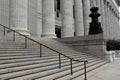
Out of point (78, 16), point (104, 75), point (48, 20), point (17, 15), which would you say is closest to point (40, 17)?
point (78, 16)

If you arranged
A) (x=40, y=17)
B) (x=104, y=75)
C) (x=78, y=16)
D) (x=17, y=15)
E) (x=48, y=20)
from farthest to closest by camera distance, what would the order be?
(x=78, y=16) → (x=40, y=17) → (x=48, y=20) → (x=17, y=15) → (x=104, y=75)

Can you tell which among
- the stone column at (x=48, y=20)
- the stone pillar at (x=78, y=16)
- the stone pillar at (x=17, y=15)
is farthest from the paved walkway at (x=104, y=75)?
the stone pillar at (x=78, y=16)

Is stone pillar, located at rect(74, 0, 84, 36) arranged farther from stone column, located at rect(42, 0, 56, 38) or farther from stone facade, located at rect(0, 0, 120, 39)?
stone column, located at rect(42, 0, 56, 38)

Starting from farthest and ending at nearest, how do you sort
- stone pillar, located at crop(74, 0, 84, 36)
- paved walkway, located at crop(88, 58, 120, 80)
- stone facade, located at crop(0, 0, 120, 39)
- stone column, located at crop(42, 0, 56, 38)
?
stone pillar, located at crop(74, 0, 84, 36), stone column, located at crop(42, 0, 56, 38), stone facade, located at crop(0, 0, 120, 39), paved walkway, located at crop(88, 58, 120, 80)

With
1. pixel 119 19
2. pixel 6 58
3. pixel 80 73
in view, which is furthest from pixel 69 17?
pixel 119 19

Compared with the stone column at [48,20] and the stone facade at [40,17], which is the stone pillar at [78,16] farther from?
the stone column at [48,20]

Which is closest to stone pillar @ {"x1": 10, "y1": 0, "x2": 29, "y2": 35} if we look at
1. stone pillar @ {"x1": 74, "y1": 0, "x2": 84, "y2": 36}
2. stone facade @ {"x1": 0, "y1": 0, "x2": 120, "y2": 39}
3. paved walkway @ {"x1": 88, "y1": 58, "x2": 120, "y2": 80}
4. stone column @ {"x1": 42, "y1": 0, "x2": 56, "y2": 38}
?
stone facade @ {"x1": 0, "y1": 0, "x2": 120, "y2": 39}

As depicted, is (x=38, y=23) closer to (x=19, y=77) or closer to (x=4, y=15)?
(x=4, y=15)

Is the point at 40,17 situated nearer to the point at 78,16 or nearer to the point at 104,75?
the point at 78,16

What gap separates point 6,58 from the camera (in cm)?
856

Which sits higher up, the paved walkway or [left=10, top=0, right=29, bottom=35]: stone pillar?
[left=10, top=0, right=29, bottom=35]: stone pillar

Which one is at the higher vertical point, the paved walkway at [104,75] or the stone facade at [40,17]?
the stone facade at [40,17]

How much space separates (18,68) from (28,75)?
21.7 inches

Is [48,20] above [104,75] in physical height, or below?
above
